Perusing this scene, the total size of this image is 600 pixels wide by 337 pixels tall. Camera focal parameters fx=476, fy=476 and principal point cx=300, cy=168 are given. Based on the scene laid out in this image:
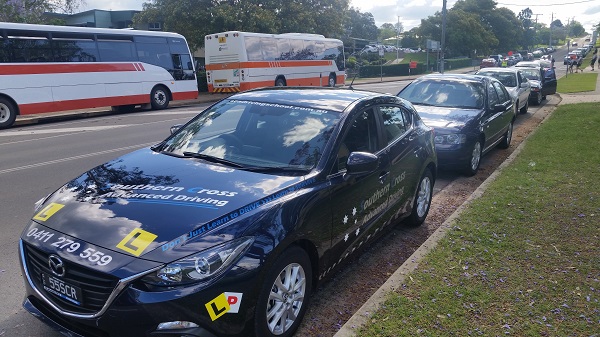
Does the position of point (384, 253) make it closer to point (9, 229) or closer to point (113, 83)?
point (9, 229)

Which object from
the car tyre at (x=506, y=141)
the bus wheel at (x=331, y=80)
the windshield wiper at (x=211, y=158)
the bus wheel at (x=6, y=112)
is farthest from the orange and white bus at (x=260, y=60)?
the windshield wiper at (x=211, y=158)

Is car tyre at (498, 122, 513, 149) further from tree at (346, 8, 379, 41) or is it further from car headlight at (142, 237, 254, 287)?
tree at (346, 8, 379, 41)

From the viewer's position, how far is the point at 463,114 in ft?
27.9

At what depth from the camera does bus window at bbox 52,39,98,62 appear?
16016mm

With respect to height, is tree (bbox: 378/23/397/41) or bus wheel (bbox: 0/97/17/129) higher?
tree (bbox: 378/23/397/41)

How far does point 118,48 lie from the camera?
17859 millimetres

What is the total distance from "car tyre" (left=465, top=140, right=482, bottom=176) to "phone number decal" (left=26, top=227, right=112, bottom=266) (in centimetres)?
679

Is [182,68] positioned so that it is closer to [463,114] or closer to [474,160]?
[463,114]

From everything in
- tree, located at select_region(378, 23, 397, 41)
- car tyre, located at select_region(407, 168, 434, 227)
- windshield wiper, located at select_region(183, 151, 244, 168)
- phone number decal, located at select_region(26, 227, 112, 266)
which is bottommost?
car tyre, located at select_region(407, 168, 434, 227)

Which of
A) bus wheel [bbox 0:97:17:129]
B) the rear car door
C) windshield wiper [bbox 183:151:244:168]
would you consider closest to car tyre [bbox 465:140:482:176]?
windshield wiper [bbox 183:151:244:168]

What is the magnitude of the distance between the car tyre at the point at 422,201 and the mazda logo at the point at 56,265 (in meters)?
3.85

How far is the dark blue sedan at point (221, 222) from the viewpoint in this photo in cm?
259

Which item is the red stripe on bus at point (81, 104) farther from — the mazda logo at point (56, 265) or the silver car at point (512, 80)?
the mazda logo at point (56, 265)

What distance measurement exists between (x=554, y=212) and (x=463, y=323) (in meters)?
3.11
